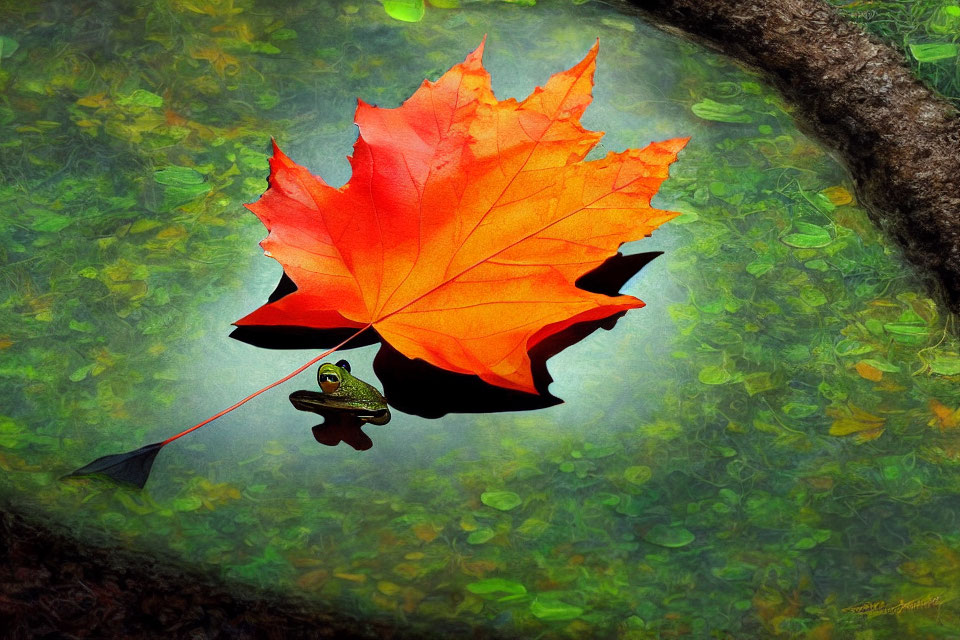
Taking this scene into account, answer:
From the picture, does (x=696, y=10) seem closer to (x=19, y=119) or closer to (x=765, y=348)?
(x=765, y=348)

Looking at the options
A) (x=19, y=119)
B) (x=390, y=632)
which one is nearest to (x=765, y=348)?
(x=390, y=632)

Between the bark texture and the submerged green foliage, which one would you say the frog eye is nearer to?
the bark texture

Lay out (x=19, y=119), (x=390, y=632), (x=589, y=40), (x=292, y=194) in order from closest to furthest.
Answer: (x=390, y=632), (x=292, y=194), (x=19, y=119), (x=589, y=40)

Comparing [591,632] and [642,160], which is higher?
[642,160]

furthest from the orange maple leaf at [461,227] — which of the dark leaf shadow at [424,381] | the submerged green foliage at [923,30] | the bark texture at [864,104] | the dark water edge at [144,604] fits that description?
the submerged green foliage at [923,30]
